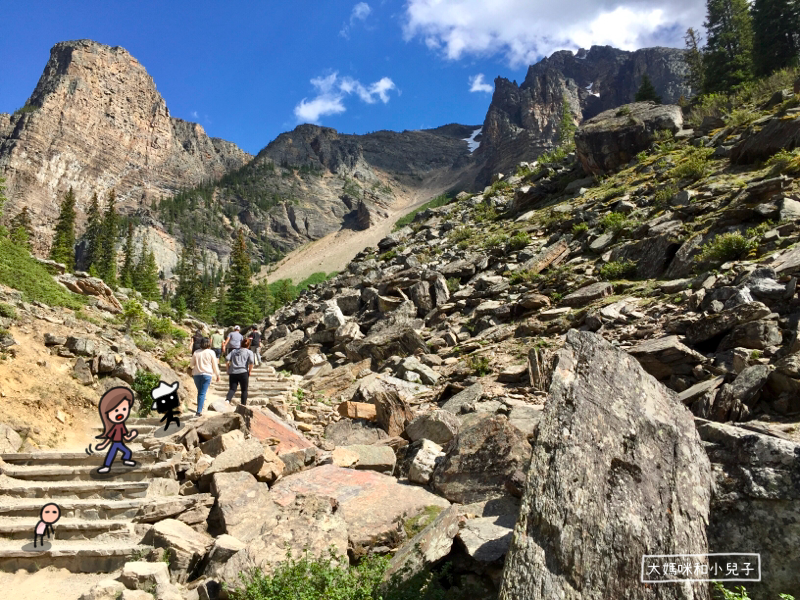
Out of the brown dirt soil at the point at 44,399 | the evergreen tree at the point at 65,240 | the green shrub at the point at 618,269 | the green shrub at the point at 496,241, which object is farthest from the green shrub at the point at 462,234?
the evergreen tree at the point at 65,240

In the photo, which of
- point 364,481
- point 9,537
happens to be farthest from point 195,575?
point 9,537

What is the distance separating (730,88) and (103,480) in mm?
47859

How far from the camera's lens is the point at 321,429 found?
36.1 ft

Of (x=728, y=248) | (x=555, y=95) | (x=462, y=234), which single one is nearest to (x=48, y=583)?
(x=728, y=248)

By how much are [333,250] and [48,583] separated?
129088 millimetres

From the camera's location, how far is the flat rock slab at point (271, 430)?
29.5 ft

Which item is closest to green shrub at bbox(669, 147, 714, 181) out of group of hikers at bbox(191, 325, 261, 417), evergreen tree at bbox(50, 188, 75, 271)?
group of hikers at bbox(191, 325, 261, 417)

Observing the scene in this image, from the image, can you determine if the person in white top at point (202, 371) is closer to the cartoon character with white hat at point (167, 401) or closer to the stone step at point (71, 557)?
the cartoon character with white hat at point (167, 401)

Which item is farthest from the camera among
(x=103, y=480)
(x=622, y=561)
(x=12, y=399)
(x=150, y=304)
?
(x=150, y=304)

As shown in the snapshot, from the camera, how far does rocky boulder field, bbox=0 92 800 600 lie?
3.68 meters

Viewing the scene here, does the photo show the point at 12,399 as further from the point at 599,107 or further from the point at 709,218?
the point at 599,107

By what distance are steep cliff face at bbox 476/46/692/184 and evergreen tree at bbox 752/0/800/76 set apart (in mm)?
110841

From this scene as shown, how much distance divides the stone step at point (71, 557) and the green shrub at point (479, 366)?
8.66 meters

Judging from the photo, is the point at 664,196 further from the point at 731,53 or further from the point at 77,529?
the point at 731,53
